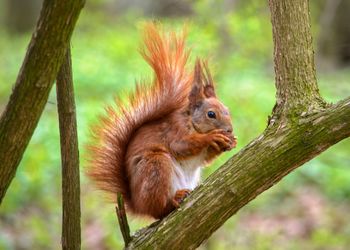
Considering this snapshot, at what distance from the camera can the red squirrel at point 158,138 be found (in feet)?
7.15

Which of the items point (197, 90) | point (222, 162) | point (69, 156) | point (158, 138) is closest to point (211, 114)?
point (197, 90)

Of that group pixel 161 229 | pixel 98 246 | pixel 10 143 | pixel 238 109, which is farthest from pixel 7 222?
pixel 10 143

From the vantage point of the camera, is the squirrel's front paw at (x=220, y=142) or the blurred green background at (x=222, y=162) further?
the blurred green background at (x=222, y=162)

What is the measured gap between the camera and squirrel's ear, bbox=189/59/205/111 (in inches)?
95.1

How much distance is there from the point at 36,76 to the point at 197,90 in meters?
1.26

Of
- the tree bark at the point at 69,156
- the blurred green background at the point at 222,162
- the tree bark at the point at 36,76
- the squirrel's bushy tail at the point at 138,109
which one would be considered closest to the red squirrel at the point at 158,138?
the squirrel's bushy tail at the point at 138,109

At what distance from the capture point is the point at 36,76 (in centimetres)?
130

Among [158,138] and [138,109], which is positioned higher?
[138,109]

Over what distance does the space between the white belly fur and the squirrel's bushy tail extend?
18 cm

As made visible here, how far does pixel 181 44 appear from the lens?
7.50ft

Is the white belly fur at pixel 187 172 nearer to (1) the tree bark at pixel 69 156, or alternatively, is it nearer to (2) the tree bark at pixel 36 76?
(1) the tree bark at pixel 69 156

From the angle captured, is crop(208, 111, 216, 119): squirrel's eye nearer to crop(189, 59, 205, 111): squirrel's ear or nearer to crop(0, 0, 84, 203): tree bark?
crop(189, 59, 205, 111): squirrel's ear

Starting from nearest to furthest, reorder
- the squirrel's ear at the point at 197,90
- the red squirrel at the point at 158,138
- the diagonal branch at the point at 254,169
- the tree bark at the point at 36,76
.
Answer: the tree bark at the point at 36,76 → the diagonal branch at the point at 254,169 → the red squirrel at the point at 158,138 → the squirrel's ear at the point at 197,90

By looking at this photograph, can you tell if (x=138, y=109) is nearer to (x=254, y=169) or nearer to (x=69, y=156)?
(x=69, y=156)
